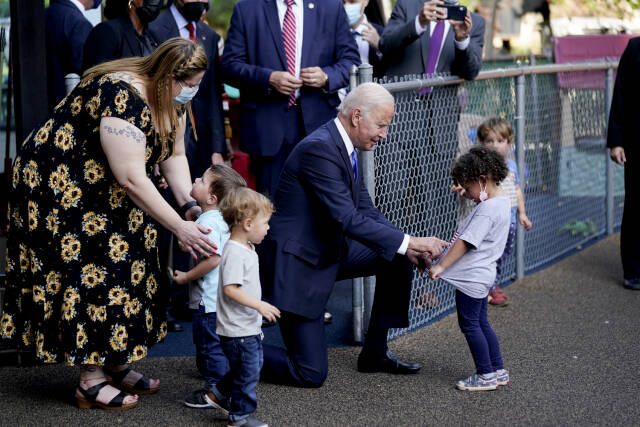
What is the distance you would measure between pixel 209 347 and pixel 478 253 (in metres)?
1.46

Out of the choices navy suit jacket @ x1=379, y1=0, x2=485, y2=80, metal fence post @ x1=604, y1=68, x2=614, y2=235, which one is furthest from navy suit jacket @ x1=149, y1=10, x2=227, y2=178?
metal fence post @ x1=604, y1=68, x2=614, y2=235

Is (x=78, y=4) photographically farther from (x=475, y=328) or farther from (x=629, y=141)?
(x=629, y=141)

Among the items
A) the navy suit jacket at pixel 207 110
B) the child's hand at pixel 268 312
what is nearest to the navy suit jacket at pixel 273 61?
the navy suit jacket at pixel 207 110

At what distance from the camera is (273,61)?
20.4ft

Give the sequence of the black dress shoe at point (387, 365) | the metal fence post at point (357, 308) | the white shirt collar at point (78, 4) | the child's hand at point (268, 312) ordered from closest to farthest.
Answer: the child's hand at point (268, 312) → the black dress shoe at point (387, 365) → the metal fence post at point (357, 308) → the white shirt collar at point (78, 4)

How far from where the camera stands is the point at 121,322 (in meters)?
4.51

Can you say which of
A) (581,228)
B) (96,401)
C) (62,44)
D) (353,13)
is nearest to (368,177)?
(96,401)

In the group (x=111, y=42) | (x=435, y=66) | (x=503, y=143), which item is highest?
→ (x=111, y=42)

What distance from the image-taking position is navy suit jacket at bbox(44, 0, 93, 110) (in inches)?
243

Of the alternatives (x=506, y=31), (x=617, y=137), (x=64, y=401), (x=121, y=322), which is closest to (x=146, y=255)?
(x=121, y=322)

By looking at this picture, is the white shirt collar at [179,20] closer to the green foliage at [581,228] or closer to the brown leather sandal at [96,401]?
the brown leather sandal at [96,401]

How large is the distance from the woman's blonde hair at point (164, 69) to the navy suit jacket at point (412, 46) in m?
2.26

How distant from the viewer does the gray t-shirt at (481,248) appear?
15.9 ft

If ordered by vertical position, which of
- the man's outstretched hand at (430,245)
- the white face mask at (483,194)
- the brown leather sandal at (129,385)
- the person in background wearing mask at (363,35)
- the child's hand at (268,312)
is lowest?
the brown leather sandal at (129,385)
